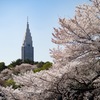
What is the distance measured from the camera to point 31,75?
544 inches

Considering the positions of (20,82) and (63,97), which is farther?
(20,82)

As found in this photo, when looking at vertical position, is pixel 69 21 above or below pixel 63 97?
above

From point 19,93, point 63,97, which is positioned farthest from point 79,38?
point 19,93

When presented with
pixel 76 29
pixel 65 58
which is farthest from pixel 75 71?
pixel 76 29

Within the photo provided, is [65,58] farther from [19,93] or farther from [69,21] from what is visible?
[19,93]

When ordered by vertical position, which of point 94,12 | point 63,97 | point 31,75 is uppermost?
point 94,12

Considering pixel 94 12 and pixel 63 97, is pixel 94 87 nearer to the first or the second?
pixel 63 97

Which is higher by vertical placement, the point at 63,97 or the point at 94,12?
the point at 94,12

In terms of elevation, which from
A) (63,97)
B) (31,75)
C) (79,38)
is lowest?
(63,97)

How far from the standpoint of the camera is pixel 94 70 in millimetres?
13523

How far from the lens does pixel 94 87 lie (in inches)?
527

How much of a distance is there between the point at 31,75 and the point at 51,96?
3.70ft

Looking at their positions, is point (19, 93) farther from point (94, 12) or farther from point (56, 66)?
point (94, 12)

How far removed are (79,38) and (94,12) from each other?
116cm
